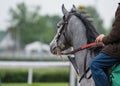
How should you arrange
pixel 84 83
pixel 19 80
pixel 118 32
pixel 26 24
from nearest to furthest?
1. pixel 118 32
2. pixel 84 83
3. pixel 19 80
4. pixel 26 24

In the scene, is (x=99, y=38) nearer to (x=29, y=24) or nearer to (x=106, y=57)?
(x=106, y=57)

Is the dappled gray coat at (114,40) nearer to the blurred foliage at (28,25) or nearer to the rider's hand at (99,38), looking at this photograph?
the rider's hand at (99,38)

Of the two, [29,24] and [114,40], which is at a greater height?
[29,24]

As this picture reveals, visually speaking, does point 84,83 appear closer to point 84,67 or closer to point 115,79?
point 84,67

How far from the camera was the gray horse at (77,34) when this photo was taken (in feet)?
20.6

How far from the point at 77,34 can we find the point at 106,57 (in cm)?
78

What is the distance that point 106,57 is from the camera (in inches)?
225

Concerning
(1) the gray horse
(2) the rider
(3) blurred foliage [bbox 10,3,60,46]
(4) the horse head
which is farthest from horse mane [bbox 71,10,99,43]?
(3) blurred foliage [bbox 10,3,60,46]

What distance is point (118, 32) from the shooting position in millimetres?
5547

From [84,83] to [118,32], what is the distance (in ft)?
3.09

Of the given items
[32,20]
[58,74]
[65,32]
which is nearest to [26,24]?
[32,20]

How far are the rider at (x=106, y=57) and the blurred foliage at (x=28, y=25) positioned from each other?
223 ft

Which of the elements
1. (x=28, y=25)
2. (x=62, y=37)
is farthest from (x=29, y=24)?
(x=62, y=37)

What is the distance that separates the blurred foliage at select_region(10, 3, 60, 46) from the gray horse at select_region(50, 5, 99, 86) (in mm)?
67299
